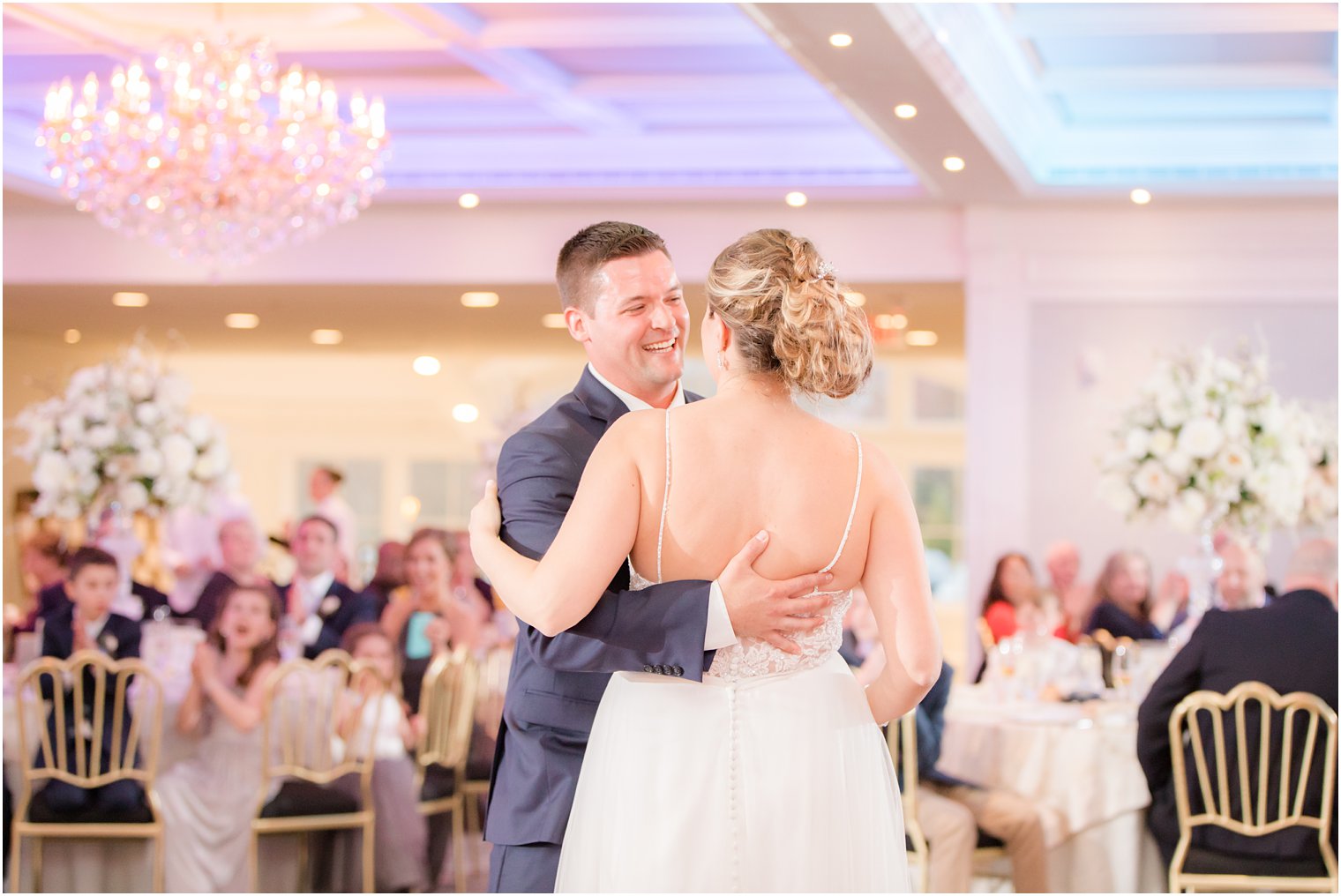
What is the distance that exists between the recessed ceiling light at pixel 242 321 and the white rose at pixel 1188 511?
7030 mm

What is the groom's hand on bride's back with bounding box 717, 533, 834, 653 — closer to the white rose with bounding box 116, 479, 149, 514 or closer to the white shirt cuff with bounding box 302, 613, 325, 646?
the white rose with bounding box 116, 479, 149, 514

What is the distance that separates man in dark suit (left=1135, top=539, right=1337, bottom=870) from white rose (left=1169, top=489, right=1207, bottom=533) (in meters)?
0.95

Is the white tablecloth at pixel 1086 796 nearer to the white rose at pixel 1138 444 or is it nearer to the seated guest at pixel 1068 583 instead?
the white rose at pixel 1138 444

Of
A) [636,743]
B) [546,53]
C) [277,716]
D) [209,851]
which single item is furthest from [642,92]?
[636,743]

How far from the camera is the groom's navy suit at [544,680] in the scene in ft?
7.02

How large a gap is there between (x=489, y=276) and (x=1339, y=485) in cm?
484

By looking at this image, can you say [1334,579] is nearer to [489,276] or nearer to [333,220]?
[333,220]

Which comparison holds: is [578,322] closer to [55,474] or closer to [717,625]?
[717,625]

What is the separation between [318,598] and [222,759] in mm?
2626

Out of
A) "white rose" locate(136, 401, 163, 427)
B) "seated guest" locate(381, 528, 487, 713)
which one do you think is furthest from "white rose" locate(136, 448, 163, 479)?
"seated guest" locate(381, 528, 487, 713)

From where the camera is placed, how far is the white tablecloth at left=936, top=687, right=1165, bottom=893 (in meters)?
4.82

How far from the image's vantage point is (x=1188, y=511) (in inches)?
217

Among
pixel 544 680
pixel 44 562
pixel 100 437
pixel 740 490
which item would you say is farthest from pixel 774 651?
pixel 44 562

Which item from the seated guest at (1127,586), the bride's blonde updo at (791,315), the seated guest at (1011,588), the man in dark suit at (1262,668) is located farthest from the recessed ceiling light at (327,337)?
the bride's blonde updo at (791,315)
